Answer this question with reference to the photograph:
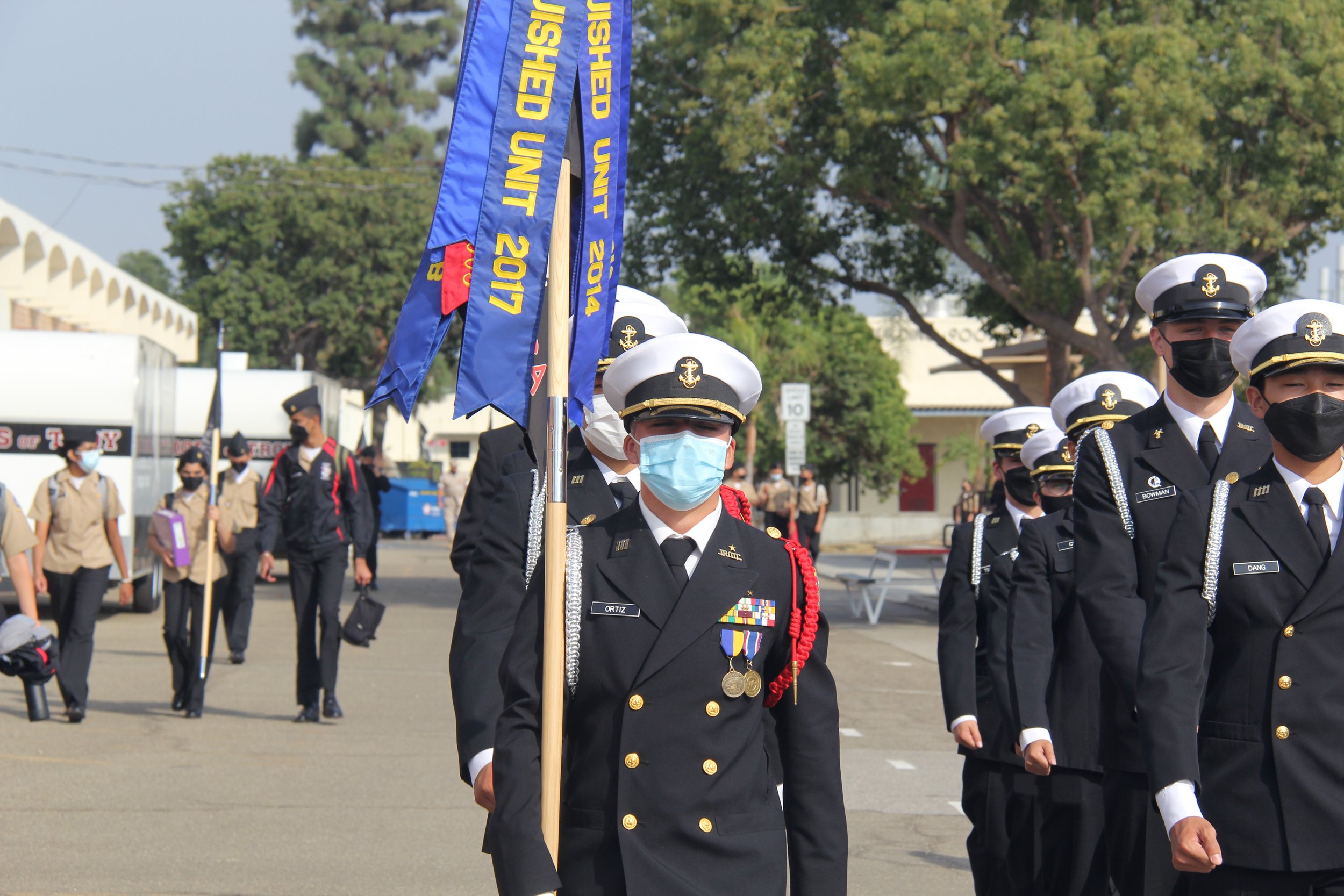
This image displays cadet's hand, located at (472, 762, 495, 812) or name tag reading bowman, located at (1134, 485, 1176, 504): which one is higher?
name tag reading bowman, located at (1134, 485, 1176, 504)

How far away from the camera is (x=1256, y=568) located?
3742 mm

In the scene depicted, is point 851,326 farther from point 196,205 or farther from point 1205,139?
point 1205,139

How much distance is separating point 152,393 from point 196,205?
3748cm

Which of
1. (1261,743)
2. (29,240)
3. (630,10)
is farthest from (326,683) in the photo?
Result: (29,240)

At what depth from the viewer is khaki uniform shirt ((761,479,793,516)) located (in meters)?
28.7

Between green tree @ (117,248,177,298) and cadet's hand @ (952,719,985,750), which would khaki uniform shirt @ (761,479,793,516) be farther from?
green tree @ (117,248,177,298)

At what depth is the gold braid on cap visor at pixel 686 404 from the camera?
140 inches

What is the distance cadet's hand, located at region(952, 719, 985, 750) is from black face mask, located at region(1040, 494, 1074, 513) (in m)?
0.85

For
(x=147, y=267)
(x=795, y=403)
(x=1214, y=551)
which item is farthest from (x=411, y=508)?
(x=147, y=267)

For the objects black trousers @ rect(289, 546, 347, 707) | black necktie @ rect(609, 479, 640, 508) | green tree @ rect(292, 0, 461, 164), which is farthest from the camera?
green tree @ rect(292, 0, 461, 164)

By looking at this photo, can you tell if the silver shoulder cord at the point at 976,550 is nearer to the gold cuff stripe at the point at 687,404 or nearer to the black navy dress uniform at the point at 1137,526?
the black navy dress uniform at the point at 1137,526

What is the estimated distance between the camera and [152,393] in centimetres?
1998

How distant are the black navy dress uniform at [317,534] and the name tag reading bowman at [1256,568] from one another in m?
8.40

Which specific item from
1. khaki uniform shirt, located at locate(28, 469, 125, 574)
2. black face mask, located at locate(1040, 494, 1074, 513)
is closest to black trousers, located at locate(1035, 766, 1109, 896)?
black face mask, located at locate(1040, 494, 1074, 513)
